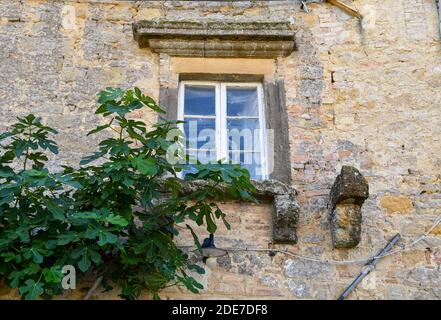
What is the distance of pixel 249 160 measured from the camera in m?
5.96

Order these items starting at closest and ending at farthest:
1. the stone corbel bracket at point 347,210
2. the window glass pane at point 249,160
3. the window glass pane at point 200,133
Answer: the stone corbel bracket at point 347,210 → the window glass pane at point 249,160 → the window glass pane at point 200,133

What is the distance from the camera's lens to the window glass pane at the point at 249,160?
5902 millimetres

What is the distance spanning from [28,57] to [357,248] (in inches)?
128

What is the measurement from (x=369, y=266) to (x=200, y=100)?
2.11m

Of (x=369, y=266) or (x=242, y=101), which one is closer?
(x=369, y=266)

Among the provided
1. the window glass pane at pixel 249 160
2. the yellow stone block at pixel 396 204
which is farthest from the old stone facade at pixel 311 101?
the window glass pane at pixel 249 160

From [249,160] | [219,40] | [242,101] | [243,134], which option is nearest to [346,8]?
[219,40]

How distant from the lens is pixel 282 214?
528 cm

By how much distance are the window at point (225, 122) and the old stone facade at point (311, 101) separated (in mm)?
192

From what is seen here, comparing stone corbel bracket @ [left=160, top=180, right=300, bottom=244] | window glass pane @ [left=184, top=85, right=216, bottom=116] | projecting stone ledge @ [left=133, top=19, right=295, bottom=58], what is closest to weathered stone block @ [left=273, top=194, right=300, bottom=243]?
stone corbel bracket @ [left=160, top=180, right=300, bottom=244]

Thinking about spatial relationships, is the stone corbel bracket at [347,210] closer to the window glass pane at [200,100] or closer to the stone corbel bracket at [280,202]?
the stone corbel bracket at [280,202]

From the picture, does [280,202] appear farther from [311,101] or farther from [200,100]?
[200,100]

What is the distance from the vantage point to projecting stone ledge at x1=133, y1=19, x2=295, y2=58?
6.34 meters
